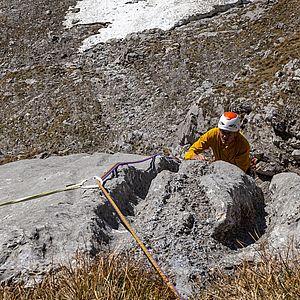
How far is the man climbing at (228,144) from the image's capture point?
8.18m

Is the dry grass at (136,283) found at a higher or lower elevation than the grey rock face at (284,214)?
higher

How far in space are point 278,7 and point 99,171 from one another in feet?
62.8

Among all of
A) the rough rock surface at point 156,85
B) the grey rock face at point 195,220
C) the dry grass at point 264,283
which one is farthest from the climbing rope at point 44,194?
the rough rock surface at point 156,85

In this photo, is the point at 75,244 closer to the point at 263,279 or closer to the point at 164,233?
the point at 164,233

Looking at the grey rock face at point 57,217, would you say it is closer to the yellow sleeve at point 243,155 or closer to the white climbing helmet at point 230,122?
the white climbing helmet at point 230,122

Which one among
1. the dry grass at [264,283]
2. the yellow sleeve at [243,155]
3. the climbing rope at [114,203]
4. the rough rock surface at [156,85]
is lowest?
the rough rock surface at [156,85]

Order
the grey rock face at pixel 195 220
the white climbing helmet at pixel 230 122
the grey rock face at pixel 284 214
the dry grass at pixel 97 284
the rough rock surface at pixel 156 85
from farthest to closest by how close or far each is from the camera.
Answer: the rough rock surface at pixel 156 85, the white climbing helmet at pixel 230 122, the grey rock face at pixel 284 214, the grey rock face at pixel 195 220, the dry grass at pixel 97 284

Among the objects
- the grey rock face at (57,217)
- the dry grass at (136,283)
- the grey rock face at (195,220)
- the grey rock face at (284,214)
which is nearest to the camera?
the dry grass at (136,283)

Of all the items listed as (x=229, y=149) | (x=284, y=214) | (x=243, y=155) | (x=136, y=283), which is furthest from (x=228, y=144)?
(x=136, y=283)

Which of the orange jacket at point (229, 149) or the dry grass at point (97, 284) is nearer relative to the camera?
the dry grass at point (97, 284)

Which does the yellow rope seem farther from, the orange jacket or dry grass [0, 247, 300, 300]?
the orange jacket

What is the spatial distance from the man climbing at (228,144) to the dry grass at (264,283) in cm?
398

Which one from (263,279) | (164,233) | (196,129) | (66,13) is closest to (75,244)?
(164,233)

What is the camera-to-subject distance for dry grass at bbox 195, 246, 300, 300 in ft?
12.1
